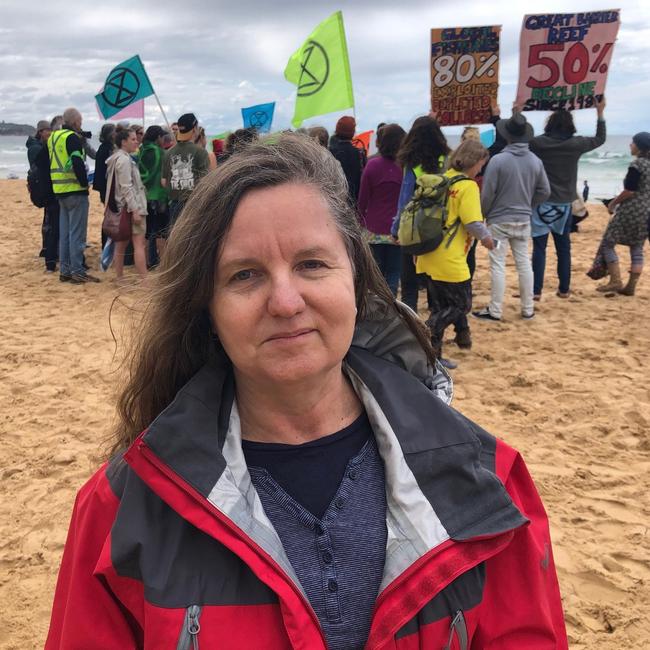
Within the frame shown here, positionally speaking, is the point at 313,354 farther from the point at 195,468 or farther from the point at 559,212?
the point at 559,212

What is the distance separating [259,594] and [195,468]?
0.87 feet

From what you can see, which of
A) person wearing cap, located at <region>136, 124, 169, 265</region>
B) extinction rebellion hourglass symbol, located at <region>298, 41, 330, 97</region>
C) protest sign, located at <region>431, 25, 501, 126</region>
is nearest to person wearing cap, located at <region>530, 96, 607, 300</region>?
protest sign, located at <region>431, 25, 501, 126</region>

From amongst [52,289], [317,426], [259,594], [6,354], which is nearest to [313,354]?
[317,426]

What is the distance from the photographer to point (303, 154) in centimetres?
142

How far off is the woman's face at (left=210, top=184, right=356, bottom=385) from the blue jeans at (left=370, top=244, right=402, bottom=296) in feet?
16.2

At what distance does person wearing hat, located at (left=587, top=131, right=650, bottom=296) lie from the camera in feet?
22.3

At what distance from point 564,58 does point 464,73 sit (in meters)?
1.00

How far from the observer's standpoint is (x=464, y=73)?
6340 millimetres

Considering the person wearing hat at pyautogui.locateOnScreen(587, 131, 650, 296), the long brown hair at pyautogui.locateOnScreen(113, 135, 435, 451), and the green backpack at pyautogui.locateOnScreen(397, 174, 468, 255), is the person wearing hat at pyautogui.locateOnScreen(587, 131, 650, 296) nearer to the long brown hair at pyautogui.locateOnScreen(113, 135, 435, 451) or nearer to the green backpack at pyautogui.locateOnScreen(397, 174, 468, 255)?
the green backpack at pyautogui.locateOnScreen(397, 174, 468, 255)

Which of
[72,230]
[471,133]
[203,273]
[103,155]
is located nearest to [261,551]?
[203,273]

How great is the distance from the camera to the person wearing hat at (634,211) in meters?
6.79

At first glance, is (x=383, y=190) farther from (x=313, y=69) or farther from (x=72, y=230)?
(x=72, y=230)

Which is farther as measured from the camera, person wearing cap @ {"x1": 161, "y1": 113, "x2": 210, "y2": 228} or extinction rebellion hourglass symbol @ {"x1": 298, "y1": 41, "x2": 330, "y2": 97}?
extinction rebellion hourglass symbol @ {"x1": 298, "y1": 41, "x2": 330, "y2": 97}

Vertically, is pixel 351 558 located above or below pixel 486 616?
above
